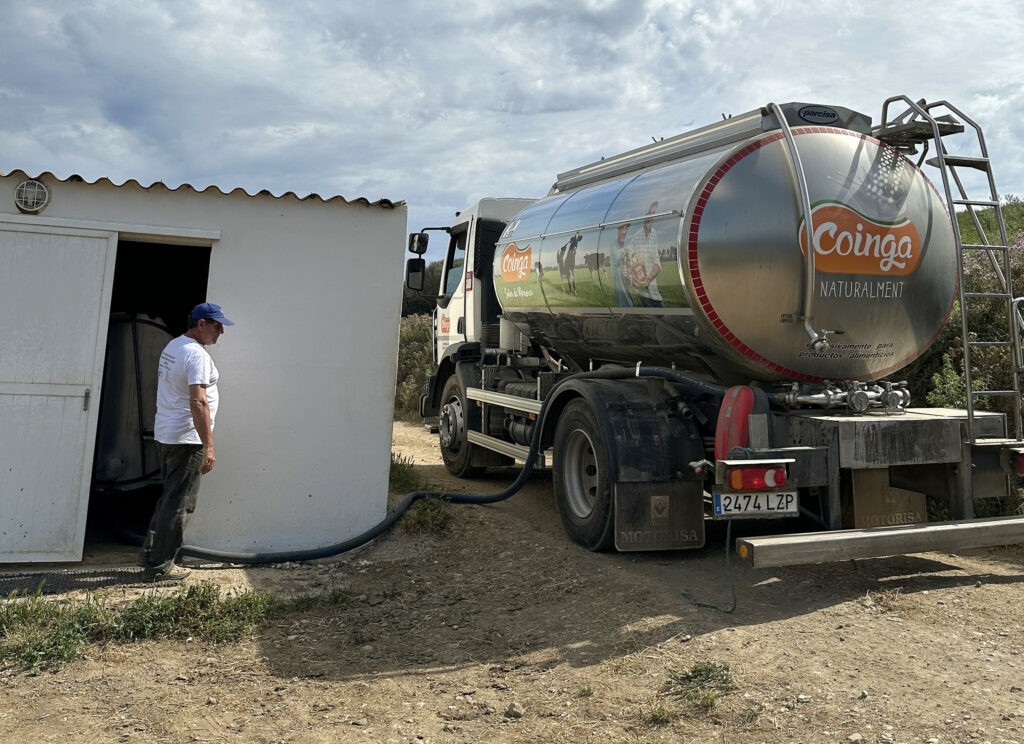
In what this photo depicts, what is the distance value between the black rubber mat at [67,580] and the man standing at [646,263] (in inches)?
158

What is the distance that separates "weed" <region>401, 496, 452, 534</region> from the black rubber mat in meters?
2.05

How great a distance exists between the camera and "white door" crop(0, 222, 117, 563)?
6.31 metres

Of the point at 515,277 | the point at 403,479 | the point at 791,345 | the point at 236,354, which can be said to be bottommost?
the point at 403,479

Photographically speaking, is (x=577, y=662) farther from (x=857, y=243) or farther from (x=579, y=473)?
(x=857, y=243)

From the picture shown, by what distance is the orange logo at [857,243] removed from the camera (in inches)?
220

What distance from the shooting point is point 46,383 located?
6371mm

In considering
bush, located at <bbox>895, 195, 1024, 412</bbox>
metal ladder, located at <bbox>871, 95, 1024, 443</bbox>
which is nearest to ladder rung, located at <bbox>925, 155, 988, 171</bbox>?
metal ladder, located at <bbox>871, 95, 1024, 443</bbox>

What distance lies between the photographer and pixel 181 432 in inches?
231

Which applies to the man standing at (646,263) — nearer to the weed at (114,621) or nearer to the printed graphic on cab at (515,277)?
the printed graphic on cab at (515,277)

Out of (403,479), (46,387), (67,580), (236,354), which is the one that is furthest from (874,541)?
(46,387)

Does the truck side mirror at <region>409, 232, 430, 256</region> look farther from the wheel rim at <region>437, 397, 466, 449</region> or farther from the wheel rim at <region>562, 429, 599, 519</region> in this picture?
the wheel rim at <region>562, 429, 599, 519</region>

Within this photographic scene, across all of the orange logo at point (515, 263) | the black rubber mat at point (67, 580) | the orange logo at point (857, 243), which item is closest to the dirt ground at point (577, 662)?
the black rubber mat at point (67, 580)

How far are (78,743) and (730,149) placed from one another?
16.5 ft

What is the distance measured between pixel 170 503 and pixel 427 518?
6.83 feet
